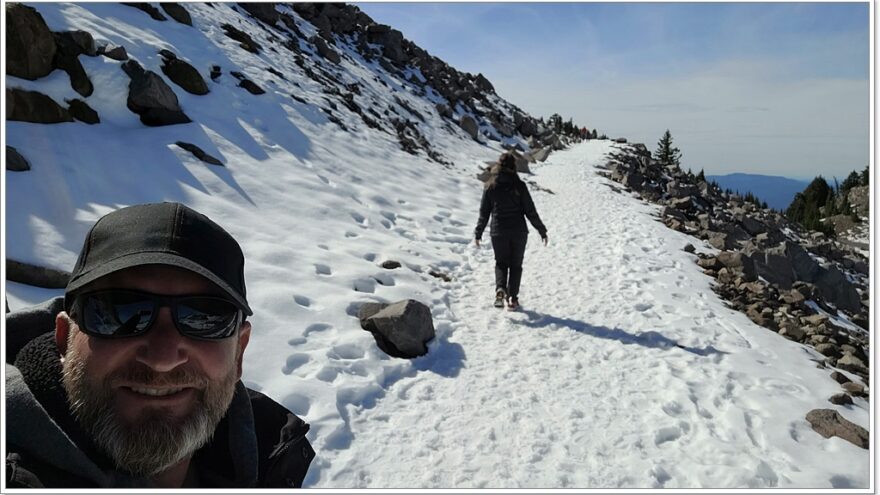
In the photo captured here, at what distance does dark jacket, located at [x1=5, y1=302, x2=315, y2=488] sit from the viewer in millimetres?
1456

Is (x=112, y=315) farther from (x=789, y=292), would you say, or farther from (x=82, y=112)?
(x=789, y=292)

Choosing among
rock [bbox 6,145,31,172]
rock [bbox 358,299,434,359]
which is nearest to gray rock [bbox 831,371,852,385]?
rock [bbox 358,299,434,359]

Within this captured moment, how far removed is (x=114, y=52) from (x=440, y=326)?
9548mm

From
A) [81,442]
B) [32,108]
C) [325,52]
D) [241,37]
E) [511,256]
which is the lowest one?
[511,256]

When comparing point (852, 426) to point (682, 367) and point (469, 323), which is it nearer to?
point (682, 367)

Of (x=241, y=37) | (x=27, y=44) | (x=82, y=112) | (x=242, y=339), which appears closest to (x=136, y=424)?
(x=242, y=339)

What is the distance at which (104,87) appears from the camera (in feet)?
30.8

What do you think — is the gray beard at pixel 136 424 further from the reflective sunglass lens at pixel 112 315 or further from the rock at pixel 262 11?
the rock at pixel 262 11

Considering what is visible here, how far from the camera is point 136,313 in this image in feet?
5.42

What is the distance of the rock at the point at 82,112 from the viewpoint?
27.1ft

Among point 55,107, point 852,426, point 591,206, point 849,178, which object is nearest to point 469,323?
point 852,426

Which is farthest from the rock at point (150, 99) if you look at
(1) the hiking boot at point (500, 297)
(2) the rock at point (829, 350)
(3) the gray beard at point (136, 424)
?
(2) the rock at point (829, 350)

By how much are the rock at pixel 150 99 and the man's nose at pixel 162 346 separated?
974 cm

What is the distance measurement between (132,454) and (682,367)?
19.5ft
